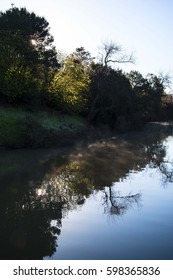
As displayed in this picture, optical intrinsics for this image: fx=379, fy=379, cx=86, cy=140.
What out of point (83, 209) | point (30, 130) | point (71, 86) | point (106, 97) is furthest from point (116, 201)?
point (106, 97)

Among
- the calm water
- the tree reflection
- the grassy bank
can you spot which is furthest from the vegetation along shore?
the tree reflection

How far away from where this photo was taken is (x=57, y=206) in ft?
38.1

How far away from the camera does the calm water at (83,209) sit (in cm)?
837

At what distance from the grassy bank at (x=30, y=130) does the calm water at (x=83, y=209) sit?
104 inches

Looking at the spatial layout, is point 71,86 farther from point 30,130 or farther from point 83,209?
point 83,209

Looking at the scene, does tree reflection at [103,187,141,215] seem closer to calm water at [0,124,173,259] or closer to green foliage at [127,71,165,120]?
calm water at [0,124,173,259]

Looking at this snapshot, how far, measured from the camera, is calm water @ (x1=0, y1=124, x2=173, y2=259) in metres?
8.37

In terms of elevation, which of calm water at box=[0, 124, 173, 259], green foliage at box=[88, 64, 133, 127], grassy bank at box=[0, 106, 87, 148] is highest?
green foliage at box=[88, 64, 133, 127]

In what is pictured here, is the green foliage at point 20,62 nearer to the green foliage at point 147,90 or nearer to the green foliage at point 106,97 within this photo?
the green foliage at point 106,97

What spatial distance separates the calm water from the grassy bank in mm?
2635

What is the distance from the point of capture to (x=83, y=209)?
11.6 meters

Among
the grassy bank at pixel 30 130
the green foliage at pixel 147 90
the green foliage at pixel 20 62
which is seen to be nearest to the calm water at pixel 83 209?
the grassy bank at pixel 30 130

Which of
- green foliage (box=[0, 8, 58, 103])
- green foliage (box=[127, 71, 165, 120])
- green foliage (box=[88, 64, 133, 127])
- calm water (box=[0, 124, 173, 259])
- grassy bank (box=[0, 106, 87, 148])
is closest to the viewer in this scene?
calm water (box=[0, 124, 173, 259])

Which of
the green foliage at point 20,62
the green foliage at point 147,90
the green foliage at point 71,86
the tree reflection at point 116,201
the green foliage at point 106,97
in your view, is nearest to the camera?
the tree reflection at point 116,201
